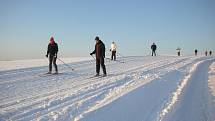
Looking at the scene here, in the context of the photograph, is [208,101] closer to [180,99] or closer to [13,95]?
→ [180,99]

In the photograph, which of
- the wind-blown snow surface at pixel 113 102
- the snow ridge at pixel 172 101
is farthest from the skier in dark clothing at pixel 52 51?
the snow ridge at pixel 172 101

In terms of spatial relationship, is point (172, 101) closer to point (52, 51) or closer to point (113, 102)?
point (113, 102)

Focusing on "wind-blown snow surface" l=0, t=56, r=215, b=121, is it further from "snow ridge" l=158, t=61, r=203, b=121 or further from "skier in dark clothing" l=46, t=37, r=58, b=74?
"skier in dark clothing" l=46, t=37, r=58, b=74

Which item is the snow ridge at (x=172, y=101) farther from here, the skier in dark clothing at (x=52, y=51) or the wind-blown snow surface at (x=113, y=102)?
the skier in dark clothing at (x=52, y=51)

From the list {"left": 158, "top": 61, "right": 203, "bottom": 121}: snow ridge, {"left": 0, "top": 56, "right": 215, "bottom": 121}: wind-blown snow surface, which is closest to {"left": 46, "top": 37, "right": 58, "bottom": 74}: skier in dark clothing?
{"left": 0, "top": 56, "right": 215, "bottom": 121}: wind-blown snow surface

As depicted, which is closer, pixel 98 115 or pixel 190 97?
pixel 98 115

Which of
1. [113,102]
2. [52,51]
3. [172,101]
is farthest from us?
[52,51]

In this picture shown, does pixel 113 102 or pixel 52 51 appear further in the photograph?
pixel 52 51

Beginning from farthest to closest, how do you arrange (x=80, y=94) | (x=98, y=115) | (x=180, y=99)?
(x=80, y=94)
(x=180, y=99)
(x=98, y=115)

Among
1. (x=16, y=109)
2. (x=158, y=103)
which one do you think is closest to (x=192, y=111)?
(x=158, y=103)

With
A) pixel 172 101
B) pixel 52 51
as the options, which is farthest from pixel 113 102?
pixel 52 51

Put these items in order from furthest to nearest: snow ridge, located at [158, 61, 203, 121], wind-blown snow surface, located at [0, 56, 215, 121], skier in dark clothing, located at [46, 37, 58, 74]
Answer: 1. skier in dark clothing, located at [46, 37, 58, 74]
2. snow ridge, located at [158, 61, 203, 121]
3. wind-blown snow surface, located at [0, 56, 215, 121]

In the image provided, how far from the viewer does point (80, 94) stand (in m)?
8.38

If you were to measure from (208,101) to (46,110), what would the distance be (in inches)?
167
